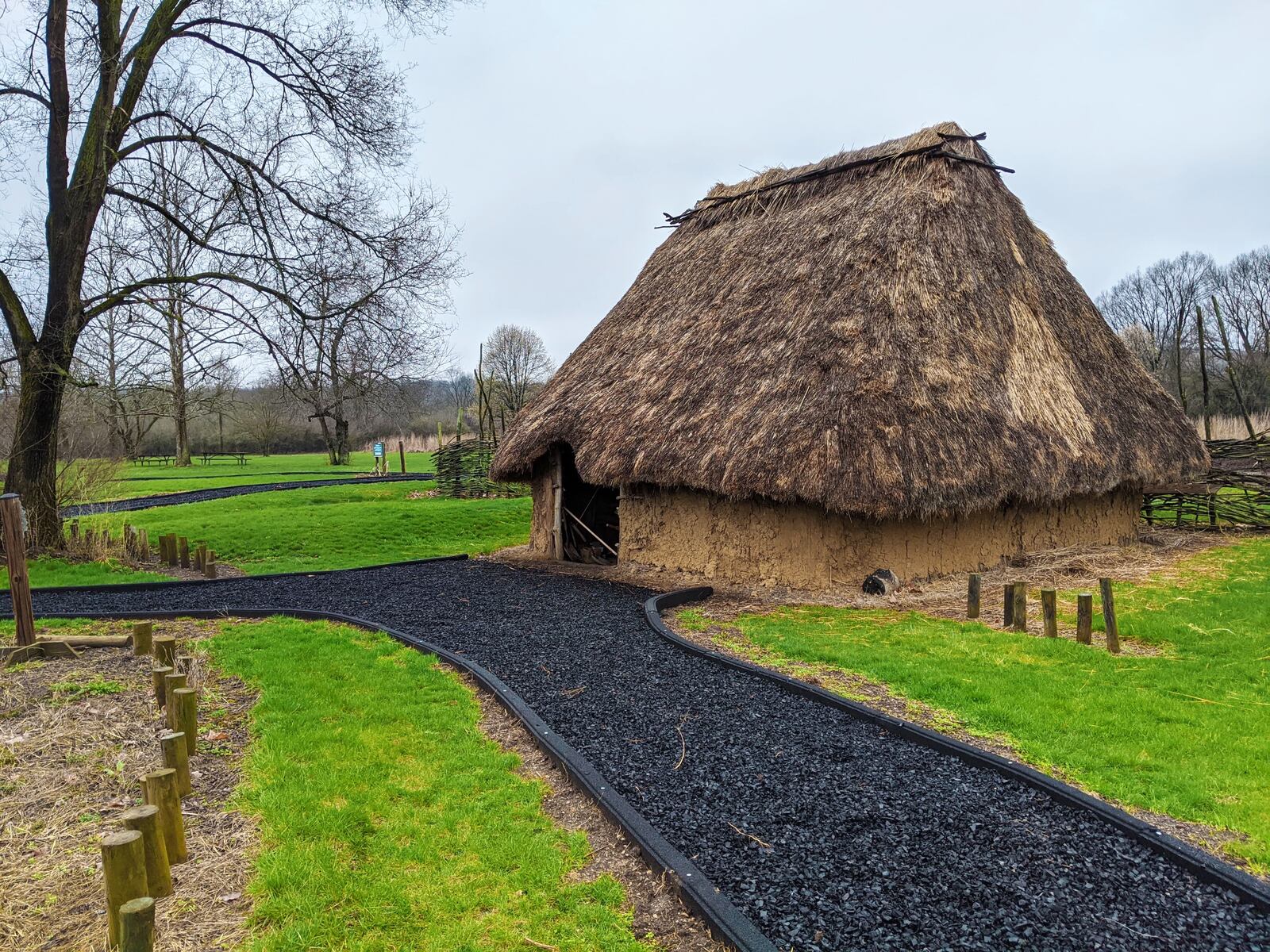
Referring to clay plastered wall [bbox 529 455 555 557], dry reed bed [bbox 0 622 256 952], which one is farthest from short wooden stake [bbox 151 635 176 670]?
clay plastered wall [bbox 529 455 555 557]

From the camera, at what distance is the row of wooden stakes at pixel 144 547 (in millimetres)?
13953

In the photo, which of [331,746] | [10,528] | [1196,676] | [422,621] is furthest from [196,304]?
[1196,676]

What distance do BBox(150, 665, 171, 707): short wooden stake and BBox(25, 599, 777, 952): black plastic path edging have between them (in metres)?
2.42

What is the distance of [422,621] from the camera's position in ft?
30.7

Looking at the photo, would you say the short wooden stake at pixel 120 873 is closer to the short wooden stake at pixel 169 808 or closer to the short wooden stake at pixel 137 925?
the short wooden stake at pixel 137 925

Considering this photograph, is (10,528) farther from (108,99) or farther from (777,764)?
(108,99)

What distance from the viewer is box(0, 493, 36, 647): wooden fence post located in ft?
23.2

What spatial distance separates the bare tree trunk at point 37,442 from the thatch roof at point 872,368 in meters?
7.46

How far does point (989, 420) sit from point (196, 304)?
11843 millimetres

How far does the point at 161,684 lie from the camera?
19.2ft

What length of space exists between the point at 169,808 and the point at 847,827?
3463 mm

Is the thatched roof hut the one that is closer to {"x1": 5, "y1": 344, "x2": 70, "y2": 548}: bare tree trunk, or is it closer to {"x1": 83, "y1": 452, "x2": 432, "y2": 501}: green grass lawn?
{"x1": 5, "y1": 344, "x2": 70, "y2": 548}: bare tree trunk

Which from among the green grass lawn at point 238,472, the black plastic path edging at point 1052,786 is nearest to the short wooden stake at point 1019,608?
the black plastic path edging at point 1052,786

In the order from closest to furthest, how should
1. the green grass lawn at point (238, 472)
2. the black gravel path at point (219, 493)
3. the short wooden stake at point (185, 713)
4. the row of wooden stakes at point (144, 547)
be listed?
the short wooden stake at point (185, 713) → the row of wooden stakes at point (144, 547) → the black gravel path at point (219, 493) → the green grass lawn at point (238, 472)
